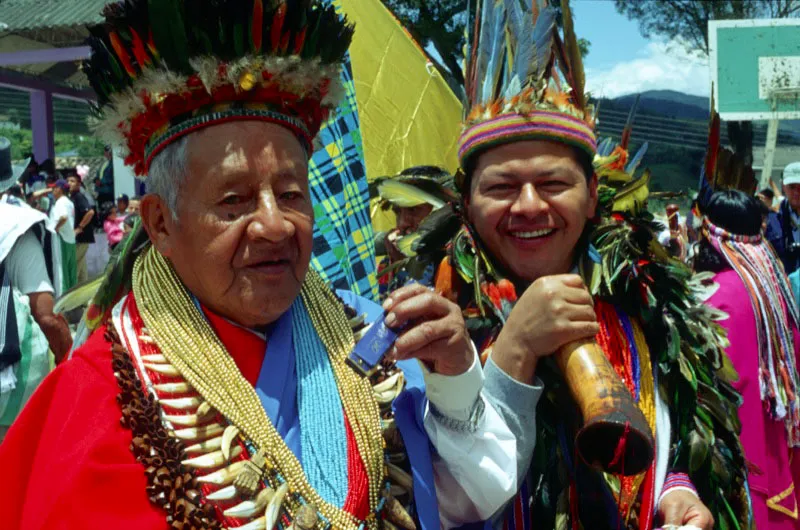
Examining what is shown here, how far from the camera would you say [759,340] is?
3588mm

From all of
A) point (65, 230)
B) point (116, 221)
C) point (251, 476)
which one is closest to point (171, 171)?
point (251, 476)

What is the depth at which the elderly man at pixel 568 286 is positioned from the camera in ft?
6.33

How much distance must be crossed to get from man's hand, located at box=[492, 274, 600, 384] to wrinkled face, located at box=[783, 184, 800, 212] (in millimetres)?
6010

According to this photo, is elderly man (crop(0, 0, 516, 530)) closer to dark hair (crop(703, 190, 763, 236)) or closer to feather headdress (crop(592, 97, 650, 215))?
feather headdress (crop(592, 97, 650, 215))

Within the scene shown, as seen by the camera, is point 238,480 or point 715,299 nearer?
point 238,480

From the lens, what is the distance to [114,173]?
1705 cm

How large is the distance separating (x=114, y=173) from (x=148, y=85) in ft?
54.6

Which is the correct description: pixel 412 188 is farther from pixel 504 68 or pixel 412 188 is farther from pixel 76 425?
pixel 76 425

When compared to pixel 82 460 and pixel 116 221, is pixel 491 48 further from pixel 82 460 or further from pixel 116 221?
pixel 116 221

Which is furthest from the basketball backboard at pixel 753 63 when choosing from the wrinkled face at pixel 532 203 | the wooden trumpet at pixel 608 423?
the wooden trumpet at pixel 608 423

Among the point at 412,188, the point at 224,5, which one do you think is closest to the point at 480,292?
the point at 412,188

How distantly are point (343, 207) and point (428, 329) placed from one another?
4.64ft

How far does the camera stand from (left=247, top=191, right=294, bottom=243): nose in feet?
4.91

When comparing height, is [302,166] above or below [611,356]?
above
